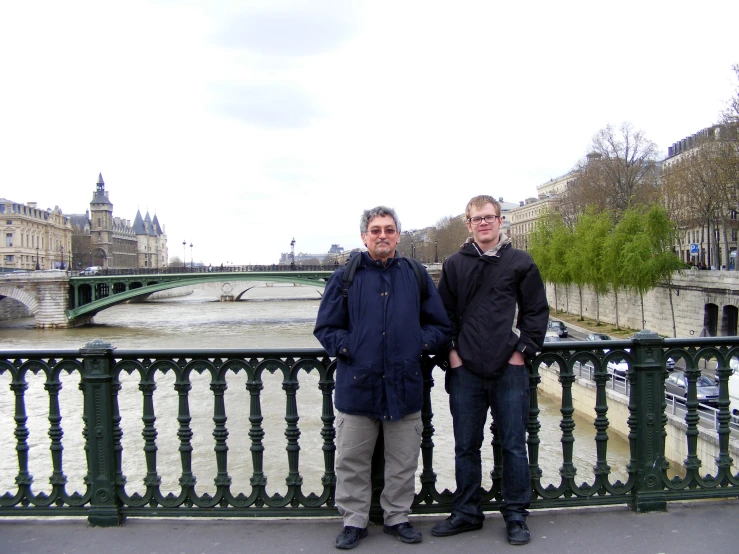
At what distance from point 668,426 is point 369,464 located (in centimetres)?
1027

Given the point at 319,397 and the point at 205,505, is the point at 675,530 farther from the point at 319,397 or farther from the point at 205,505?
the point at 319,397

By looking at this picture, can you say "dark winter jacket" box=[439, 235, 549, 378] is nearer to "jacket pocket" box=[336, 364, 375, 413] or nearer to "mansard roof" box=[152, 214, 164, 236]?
"jacket pocket" box=[336, 364, 375, 413]

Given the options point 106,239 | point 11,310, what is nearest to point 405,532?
point 11,310

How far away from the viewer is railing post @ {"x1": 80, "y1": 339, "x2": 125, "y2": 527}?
3787 millimetres

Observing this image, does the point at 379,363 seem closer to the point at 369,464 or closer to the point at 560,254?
the point at 369,464

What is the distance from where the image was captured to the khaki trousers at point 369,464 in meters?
3.57

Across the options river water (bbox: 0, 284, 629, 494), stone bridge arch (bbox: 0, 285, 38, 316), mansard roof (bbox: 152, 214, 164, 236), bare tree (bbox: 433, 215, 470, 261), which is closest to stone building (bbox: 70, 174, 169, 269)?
mansard roof (bbox: 152, 214, 164, 236)

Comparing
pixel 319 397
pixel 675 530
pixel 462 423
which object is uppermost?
pixel 462 423

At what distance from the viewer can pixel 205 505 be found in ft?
12.6

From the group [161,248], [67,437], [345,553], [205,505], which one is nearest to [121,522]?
[205,505]

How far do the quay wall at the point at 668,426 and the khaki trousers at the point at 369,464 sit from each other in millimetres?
5150

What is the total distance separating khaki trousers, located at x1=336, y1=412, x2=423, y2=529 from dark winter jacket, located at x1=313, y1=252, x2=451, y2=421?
113 mm

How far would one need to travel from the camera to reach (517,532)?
351 cm

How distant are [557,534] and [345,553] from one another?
115cm
